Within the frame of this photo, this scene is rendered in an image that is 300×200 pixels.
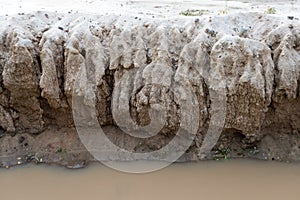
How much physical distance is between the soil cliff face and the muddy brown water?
176mm

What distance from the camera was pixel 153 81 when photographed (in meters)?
4.68

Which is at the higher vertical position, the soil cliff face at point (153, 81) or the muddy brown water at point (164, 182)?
the soil cliff face at point (153, 81)

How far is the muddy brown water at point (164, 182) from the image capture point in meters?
4.30

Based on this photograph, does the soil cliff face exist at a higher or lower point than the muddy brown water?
higher

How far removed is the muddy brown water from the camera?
430cm

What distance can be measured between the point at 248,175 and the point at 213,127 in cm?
72

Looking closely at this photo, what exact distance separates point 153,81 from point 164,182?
1.21 metres

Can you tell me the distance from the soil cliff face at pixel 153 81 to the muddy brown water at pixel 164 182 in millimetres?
176

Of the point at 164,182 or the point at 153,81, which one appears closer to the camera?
the point at 164,182

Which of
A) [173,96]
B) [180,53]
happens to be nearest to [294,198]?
[173,96]

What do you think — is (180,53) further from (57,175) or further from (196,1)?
(57,175)

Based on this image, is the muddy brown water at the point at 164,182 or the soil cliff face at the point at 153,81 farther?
the soil cliff face at the point at 153,81

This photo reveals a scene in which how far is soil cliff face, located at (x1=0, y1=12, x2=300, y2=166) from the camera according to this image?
4.64 meters

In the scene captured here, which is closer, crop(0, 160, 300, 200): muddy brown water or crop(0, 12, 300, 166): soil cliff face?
crop(0, 160, 300, 200): muddy brown water
